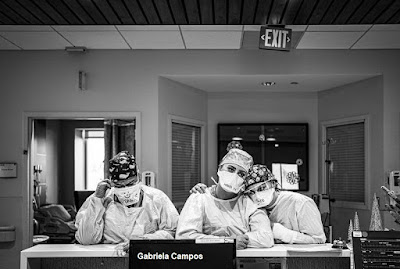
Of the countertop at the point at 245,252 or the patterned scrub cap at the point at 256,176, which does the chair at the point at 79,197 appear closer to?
the patterned scrub cap at the point at 256,176

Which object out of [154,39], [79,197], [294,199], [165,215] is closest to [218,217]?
[165,215]

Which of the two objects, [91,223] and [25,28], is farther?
[25,28]

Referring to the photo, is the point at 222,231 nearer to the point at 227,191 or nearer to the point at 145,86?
the point at 227,191

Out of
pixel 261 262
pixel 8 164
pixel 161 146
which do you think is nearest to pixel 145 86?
pixel 161 146

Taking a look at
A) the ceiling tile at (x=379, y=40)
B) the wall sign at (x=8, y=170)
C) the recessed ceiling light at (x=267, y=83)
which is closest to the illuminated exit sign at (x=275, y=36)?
the ceiling tile at (x=379, y=40)

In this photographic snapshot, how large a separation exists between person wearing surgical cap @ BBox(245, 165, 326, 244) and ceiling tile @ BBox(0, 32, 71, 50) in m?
2.97

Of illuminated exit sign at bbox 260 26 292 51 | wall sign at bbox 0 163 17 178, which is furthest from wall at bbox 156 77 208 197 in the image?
illuminated exit sign at bbox 260 26 292 51

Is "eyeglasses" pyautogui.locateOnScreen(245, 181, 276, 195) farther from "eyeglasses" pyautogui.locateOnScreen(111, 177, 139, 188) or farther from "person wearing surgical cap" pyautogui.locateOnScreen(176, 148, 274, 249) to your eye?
"eyeglasses" pyautogui.locateOnScreen(111, 177, 139, 188)

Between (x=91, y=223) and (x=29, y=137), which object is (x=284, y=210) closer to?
(x=91, y=223)

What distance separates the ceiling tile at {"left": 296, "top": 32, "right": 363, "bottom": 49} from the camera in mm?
5473

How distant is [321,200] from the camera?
6.77 m

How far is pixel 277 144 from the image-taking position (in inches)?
293

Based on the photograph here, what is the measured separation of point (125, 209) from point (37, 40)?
2.88m

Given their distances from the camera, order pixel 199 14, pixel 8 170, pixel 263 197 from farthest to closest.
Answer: pixel 8 170, pixel 199 14, pixel 263 197
